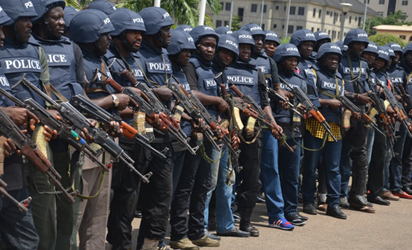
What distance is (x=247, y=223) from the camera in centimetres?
849

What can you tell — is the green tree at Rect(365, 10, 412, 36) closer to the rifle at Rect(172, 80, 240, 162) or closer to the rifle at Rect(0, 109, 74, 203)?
the rifle at Rect(172, 80, 240, 162)

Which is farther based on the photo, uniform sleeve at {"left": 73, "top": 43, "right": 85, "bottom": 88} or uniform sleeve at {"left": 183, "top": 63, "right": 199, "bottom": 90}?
uniform sleeve at {"left": 183, "top": 63, "right": 199, "bottom": 90}

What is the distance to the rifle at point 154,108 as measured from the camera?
6.25 metres

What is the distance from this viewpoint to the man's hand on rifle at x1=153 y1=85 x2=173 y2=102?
6762 millimetres

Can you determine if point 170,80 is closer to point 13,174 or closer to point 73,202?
point 73,202

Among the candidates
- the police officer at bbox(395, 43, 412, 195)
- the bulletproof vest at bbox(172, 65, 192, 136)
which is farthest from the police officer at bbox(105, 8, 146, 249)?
the police officer at bbox(395, 43, 412, 195)

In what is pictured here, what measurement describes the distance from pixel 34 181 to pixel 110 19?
2058 mm

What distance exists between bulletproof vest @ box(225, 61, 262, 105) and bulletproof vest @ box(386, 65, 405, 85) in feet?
14.8

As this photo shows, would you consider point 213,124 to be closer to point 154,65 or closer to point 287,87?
point 154,65

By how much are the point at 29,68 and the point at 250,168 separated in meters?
3.67

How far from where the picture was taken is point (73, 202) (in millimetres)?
5523

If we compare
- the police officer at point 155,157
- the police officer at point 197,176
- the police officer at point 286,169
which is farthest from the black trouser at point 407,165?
the police officer at point 155,157

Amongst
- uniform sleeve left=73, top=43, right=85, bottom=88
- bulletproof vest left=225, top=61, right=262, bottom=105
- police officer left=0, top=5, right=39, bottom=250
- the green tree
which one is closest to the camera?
police officer left=0, top=5, right=39, bottom=250

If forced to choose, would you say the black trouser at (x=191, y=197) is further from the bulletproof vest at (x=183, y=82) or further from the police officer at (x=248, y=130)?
the police officer at (x=248, y=130)
